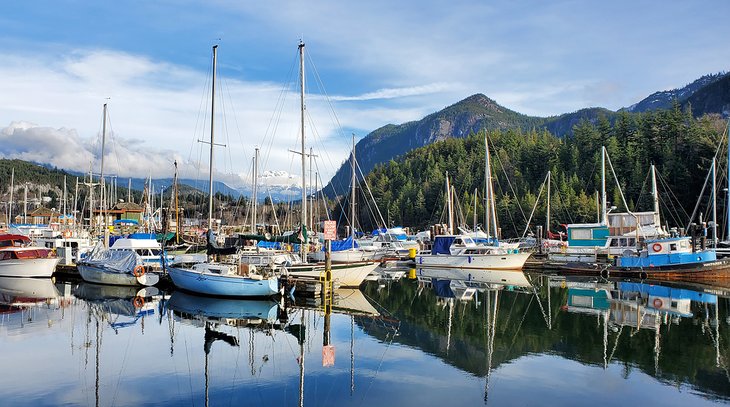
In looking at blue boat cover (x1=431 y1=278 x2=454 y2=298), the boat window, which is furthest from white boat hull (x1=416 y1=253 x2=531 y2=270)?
the boat window

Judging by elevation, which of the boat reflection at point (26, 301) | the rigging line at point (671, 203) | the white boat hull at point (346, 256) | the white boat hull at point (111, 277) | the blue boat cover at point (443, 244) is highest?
the rigging line at point (671, 203)

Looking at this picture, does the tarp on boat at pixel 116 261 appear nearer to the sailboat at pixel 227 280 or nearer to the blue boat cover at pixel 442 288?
the sailboat at pixel 227 280

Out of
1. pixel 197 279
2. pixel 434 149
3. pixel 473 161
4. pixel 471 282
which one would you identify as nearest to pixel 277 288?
pixel 197 279

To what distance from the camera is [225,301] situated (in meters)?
31.4

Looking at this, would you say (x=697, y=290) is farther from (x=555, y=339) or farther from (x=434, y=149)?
(x=434, y=149)

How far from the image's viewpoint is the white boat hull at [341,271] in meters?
34.4

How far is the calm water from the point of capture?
601 inches

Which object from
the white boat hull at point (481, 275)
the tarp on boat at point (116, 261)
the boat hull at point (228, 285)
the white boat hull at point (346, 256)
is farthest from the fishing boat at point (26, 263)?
the white boat hull at point (481, 275)

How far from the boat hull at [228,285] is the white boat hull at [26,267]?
56.6 ft

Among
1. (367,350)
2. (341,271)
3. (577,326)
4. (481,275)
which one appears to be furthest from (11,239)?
(577,326)

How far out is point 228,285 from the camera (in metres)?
31.2

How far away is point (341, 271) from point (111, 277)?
17046 mm

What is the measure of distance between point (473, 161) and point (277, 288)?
12529cm

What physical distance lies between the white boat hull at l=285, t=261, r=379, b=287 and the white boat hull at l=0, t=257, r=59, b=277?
22.0 metres
